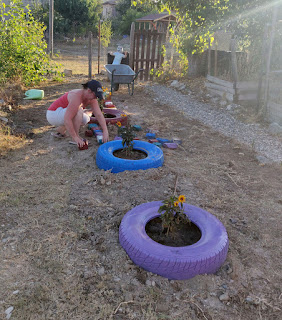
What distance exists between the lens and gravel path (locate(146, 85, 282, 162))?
5.36 metres

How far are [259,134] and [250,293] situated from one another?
421 centimetres

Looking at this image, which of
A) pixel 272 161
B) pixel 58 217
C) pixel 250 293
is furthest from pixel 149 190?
pixel 272 161

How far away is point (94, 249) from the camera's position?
2775 mm

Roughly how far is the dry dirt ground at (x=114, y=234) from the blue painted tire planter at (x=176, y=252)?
67 mm

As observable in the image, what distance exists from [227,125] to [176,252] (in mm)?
4661

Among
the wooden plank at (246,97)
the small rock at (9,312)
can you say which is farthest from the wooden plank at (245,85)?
the small rock at (9,312)

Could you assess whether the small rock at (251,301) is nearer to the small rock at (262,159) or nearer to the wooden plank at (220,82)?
the small rock at (262,159)

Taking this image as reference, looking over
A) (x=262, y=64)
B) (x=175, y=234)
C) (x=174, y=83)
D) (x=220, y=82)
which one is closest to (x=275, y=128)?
(x=262, y=64)

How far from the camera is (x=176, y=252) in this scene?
8.18 ft

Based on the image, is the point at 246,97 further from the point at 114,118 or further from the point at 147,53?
the point at 147,53

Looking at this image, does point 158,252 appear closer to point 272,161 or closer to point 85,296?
point 85,296

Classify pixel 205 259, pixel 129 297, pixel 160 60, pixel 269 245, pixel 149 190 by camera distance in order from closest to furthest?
pixel 129 297 < pixel 205 259 < pixel 269 245 < pixel 149 190 < pixel 160 60

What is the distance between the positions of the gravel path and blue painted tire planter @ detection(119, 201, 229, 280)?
8.51ft

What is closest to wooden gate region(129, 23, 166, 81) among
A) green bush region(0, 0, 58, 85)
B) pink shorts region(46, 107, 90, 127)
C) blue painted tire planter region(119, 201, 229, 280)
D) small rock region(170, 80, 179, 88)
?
small rock region(170, 80, 179, 88)
